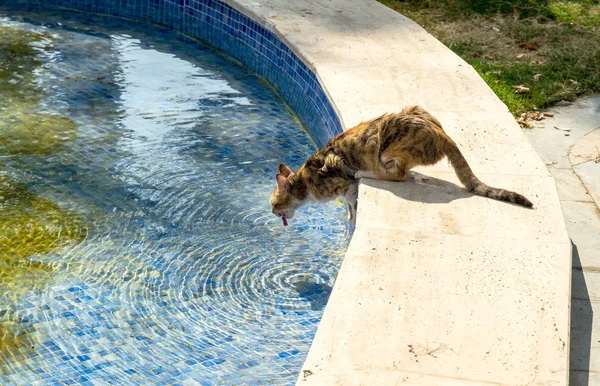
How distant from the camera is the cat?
4.68 m

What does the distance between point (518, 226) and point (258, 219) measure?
1.95 metres

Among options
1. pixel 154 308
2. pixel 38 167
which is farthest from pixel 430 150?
pixel 38 167

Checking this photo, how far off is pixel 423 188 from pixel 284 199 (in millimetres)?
951

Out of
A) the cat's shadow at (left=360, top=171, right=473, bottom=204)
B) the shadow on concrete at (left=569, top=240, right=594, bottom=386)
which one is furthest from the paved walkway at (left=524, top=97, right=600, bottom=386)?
the cat's shadow at (left=360, top=171, right=473, bottom=204)

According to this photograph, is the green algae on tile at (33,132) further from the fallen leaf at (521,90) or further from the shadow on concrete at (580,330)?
the shadow on concrete at (580,330)

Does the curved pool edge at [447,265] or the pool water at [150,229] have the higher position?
the curved pool edge at [447,265]

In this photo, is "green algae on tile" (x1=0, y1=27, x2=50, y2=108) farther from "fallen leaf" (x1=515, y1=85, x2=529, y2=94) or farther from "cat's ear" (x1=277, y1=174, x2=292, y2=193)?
"fallen leaf" (x1=515, y1=85, x2=529, y2=94)

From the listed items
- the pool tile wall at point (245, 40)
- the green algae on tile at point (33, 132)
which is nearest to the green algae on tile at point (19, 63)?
the green algae on tile at point (33, 132)

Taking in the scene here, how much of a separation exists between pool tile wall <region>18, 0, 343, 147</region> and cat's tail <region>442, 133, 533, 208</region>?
4.57 feet

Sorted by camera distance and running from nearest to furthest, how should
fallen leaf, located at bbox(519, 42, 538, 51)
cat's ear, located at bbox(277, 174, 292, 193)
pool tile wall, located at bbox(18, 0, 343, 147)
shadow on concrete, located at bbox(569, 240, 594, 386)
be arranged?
shadow on concrete, located at bbox(569, 240, 594, 386) → cat's ear, located at bbox(277, 174, 292, 193) → pool tile wall, located at bbox(18, 0, 343, 147) → fallen leaf, located at bbox(519, 42, 538, 51)

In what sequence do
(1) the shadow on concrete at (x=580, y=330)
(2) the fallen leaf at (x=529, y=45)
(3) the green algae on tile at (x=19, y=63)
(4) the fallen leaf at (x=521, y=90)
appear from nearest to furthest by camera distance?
(1) the shadow on concrete at (x=580, y=330) → (4) the fallen leaf at (x=521, y=90) → (3) the green algae on tile at (x=19, y=63) → (2) the fallen leaf at (x=529, y=45)

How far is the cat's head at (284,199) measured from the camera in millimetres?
5223

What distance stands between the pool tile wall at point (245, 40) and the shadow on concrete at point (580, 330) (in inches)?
83.4

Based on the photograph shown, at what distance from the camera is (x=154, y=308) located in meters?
4.66
